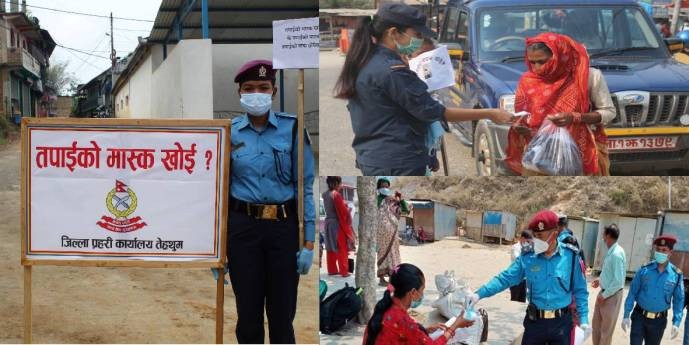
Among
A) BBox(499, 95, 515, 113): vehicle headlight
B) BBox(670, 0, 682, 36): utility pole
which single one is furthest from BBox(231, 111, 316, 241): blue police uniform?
BBox(670, 0, 682, 36): utility pole

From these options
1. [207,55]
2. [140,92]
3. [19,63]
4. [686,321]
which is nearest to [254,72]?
[686,321]

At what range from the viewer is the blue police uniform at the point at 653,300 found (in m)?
4.43

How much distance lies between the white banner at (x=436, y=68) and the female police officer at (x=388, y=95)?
0.16ft

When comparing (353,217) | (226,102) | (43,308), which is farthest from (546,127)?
(226,102)

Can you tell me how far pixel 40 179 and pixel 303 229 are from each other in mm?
1467

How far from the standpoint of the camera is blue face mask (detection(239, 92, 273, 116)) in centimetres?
438

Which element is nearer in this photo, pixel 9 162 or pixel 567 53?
pixel 567 53

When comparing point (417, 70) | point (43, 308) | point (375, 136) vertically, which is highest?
point (417, 70)

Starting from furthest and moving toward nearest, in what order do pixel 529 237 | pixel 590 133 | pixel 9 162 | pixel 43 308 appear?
1. pixel 9 162
2. pixel 43 308
3. pixel 529 237
4. pixel 590 133

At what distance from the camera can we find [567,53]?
406cm

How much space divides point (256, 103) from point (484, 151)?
1190 millimetres

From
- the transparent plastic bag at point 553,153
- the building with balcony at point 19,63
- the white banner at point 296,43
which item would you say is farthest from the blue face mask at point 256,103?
the building with balcony at point 19,63

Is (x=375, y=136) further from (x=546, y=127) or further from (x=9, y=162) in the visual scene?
(x=9, y=162)

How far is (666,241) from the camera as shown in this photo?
4340 mm
